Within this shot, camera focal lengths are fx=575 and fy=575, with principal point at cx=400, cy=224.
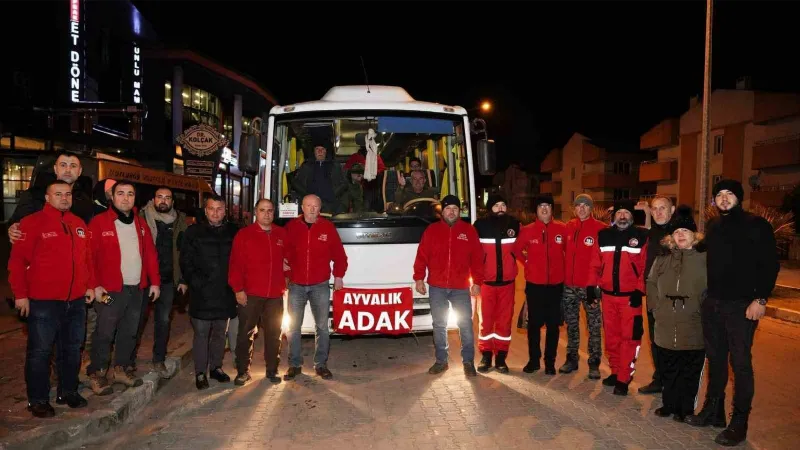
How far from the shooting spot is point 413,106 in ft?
23.5

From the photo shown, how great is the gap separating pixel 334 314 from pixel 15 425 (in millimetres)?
3102

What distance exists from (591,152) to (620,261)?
5069 centimetres

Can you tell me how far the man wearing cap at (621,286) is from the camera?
223 inches

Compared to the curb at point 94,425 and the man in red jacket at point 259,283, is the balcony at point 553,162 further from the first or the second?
the curb at point 94,425

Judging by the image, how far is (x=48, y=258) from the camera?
4641 millimetres

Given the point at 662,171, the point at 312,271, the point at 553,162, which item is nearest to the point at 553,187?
the point at 553,162

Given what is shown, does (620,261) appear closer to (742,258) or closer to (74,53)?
(742,258)

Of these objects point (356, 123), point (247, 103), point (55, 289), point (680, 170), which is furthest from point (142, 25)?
point (680, 170)

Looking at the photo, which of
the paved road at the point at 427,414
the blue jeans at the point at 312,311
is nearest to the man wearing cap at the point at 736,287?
the paved road at the point at 427,414

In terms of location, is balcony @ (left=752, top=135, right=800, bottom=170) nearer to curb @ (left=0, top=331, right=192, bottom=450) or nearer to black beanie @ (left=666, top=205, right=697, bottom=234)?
black beanie @ (left=666, top=205, right=697, bottom=234)

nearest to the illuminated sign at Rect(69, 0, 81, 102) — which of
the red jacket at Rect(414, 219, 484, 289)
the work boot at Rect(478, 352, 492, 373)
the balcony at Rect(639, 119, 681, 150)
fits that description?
the red jacket at Rect(414, 219, 484, 289)

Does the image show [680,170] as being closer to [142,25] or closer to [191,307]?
[142,25]

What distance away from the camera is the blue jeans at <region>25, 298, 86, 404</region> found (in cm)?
467

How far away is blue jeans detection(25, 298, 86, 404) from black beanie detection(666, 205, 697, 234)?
5218mm
